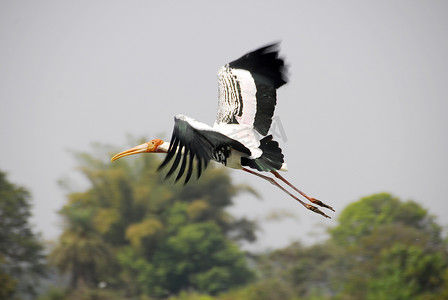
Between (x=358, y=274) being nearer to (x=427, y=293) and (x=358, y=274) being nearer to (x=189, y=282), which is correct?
(x=427, y=293)

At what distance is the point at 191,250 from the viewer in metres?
24.1

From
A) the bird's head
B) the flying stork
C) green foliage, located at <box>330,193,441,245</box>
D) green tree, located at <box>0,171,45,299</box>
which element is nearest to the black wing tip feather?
the flying stork

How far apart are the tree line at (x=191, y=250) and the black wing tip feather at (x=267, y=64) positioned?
37.0 feet

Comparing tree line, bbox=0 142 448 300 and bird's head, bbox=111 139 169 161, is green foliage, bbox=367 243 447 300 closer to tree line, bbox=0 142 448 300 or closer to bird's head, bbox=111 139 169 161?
tree line, bbox=0 142 448 300

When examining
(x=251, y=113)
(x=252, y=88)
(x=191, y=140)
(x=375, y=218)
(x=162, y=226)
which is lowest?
(x=191, y=140)

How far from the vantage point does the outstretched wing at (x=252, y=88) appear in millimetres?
8898

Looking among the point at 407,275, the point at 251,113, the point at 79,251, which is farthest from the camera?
the point at 79,251

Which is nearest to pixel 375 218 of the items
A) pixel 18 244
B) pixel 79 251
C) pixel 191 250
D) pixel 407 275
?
pixel 407 275

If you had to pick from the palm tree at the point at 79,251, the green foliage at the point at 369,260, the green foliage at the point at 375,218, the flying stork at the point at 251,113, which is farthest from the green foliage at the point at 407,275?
the flying stork at the point at 251,113

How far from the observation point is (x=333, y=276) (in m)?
19.6

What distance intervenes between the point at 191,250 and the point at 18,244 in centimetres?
606

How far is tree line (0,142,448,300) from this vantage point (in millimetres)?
19406

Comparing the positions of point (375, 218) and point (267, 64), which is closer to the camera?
point (267, 64)

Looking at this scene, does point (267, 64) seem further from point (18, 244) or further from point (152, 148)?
point (18, 244)
